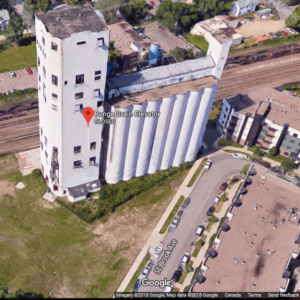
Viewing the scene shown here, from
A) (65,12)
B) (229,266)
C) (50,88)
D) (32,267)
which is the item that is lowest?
(32,267)

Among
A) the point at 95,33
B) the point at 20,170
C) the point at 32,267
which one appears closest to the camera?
the point at 95,33

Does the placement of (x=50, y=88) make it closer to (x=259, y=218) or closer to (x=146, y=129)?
(x=146, y=129)

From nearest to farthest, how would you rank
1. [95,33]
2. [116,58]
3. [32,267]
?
[95,33], [32,267], [116,58]

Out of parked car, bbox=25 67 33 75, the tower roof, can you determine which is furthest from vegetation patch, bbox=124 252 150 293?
parked car, bbox=25 67 33 75

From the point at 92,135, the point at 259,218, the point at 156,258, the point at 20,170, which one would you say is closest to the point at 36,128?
the point at 20,170

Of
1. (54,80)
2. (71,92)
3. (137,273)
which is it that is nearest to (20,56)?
(71,92)

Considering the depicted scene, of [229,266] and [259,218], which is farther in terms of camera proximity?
[259,218]
